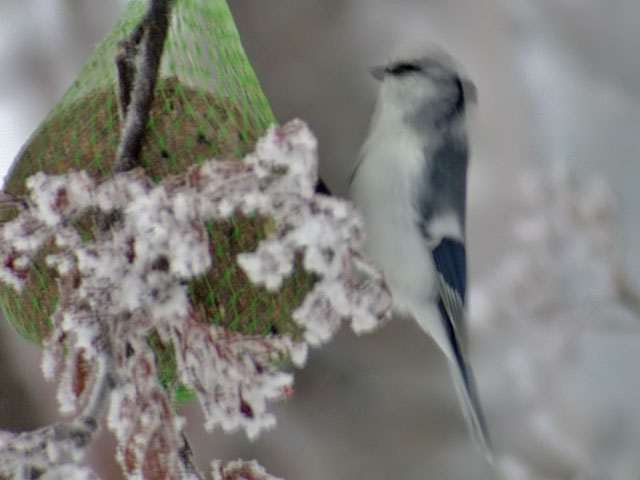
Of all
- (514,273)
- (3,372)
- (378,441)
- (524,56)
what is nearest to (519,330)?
(514,273)

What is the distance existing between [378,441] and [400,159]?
1146 mm

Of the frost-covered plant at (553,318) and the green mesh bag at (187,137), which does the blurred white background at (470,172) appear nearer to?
the frost-covered plant at (553,318)

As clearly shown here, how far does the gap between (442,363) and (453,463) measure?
240mm

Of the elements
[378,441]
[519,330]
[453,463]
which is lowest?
[453,463]

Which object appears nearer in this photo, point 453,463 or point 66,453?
point 66,453

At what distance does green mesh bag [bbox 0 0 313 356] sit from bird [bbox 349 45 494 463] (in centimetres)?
16

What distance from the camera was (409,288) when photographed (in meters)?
0.98

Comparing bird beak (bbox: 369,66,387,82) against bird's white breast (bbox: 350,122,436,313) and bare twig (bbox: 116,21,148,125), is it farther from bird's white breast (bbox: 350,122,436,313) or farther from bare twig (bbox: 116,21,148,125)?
bare twig (bbox: 116,21,148,125)

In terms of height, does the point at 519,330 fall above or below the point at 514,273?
below

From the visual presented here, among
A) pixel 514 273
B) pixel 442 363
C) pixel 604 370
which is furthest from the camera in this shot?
pixel 442 363

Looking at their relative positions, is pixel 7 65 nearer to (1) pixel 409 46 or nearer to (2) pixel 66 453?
(1) pixel 409 46

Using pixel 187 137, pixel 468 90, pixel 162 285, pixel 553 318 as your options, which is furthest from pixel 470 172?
pixel 162 285

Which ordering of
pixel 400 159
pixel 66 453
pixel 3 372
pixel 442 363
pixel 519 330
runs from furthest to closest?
pixel 442 363 < pixel 3 372 < pixel 519 330 < pixel 400 159 < pixel 66 453

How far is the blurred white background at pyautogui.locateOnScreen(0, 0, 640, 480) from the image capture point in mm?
1704
